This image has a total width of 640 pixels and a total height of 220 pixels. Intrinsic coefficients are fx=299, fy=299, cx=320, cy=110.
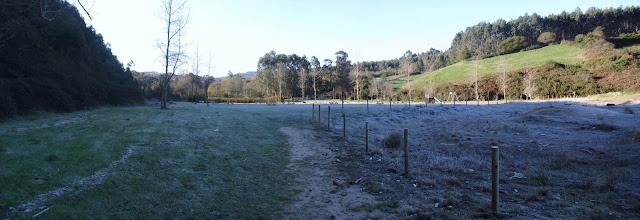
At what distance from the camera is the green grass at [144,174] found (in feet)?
15.2

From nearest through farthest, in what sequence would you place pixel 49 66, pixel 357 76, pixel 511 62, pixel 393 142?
pixel 393 142
pixel 49 66
pixel 357 76
pixel 511 62

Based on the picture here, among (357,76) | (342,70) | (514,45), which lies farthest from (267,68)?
(514,45)

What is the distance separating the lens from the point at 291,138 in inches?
513

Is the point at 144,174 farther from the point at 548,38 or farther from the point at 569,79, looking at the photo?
the point at 548,38

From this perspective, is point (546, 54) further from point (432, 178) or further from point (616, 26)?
point (432, 178)

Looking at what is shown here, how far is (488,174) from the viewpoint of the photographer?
707 cm

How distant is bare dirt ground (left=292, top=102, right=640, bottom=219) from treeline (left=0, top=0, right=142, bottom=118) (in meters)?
8.93

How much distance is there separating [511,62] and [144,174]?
78451 millimetres

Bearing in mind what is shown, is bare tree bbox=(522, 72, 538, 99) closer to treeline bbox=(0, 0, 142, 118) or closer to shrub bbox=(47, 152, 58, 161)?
treeline bbox=(0, 0, 142, 118)

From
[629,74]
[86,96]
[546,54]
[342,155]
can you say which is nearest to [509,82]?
[629,74]

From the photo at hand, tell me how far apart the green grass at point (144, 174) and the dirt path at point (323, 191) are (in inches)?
13.7

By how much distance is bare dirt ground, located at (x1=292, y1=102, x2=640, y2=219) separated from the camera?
15.7ft

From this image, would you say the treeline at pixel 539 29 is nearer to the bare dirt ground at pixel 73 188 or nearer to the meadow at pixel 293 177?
the meadow at pixel 293 177

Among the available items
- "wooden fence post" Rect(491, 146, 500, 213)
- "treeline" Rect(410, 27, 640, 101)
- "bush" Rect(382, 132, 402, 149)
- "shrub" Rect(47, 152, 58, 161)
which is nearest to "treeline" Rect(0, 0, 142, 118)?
"shrub" Rect(47, 152, 58, 161)
